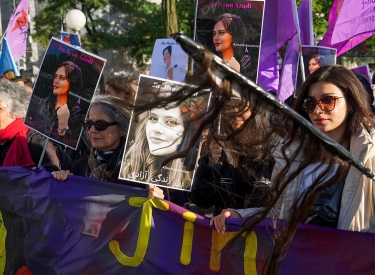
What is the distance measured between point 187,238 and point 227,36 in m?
1.71

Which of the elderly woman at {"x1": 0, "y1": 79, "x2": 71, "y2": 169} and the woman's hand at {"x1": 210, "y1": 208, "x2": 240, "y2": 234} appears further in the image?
the elderly woman at {"x1": 0, "y1": 79, "x2": 71, "y2": 169}

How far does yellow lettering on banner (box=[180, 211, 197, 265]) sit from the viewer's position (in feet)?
10.6

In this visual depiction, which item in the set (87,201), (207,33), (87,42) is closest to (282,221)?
(87,201)

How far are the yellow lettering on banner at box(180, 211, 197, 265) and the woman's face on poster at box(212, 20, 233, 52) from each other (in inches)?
60.0

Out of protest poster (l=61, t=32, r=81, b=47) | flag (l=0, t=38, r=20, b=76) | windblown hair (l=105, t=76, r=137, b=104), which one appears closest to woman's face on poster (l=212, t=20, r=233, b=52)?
windblown hair (l=105, t=76, r=137, b=104)

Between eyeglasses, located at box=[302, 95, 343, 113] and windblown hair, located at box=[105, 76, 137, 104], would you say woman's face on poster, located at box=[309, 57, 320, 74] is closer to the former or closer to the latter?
windblown hair, located at box=[105, 76, 137, 104]

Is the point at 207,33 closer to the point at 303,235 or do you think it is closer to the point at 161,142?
the point at 161,142

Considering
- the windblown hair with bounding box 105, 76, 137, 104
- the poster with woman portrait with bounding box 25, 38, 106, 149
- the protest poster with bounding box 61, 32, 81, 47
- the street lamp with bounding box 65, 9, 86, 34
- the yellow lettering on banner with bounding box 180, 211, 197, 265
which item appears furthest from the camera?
the street lamp with bounding box 65, 9, 86, 34

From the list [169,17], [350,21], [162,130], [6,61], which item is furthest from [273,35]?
[169,17]

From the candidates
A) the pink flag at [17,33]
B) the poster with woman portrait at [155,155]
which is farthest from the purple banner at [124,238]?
the pink flag at [17,33]

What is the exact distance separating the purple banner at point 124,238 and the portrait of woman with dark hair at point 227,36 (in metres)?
1.39

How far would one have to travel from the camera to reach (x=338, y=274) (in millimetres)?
2801

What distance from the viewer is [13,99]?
4875 millimetres

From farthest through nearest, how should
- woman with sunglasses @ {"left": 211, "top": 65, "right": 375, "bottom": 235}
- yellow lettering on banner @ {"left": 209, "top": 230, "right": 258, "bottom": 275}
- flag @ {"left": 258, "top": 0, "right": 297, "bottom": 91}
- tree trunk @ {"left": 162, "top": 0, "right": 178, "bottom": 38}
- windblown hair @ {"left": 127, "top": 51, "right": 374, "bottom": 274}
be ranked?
tree trunk @ {"left": 162, "top": 0, "right": 178, "bottom": 38} → flag @ {"left": 258, "top": 0, "right": 297, "bottom": 91} → yellow lettering on banner @ {"left": 209, "top": 230, "right": 258, "bottom": 275} → woman with sunglasses @ {"left": 211, "top": 65, "right": 375, "bottom": 235} → windblown hair @ {"left": 127, "top": 51, "right": 374, "bottom": 274}
